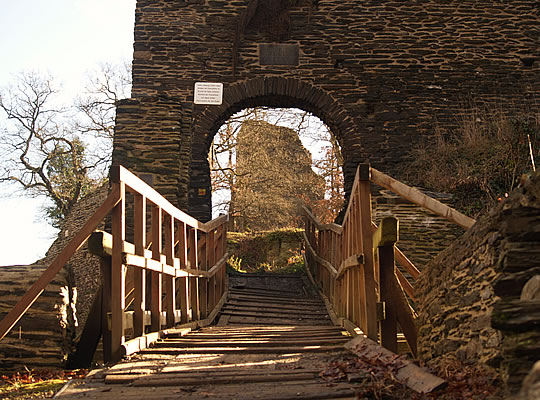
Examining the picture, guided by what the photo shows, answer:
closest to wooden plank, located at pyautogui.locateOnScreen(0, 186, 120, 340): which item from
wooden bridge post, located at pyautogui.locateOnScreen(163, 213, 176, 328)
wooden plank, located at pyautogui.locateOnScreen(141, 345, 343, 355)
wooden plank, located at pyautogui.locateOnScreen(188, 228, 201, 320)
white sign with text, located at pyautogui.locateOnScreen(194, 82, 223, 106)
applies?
wooden plank, located at pyautogui.locateOnScreen(141, 345, 343, 355)

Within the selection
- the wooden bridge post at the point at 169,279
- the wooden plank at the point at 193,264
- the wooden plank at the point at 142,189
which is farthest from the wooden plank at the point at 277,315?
the wooden bridge post at the point at 169,279

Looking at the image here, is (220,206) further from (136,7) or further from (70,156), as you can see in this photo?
(136,7)

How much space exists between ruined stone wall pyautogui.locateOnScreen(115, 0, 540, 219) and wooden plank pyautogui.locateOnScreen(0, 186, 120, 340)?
6685mm

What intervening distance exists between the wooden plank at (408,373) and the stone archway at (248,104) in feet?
22.7

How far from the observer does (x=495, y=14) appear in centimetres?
1125

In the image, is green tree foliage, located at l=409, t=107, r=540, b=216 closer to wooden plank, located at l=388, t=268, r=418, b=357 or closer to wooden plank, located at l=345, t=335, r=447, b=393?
wooden plank, located at l=388, t=268, r=418, b=357

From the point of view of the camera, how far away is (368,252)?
4.46 m

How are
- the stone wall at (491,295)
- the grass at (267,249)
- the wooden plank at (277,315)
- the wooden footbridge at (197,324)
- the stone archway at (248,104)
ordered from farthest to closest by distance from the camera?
the grass at (267,249)
the stone archway at (248,104)
the wooden plank at (277,315)
the wooden footbridge at (197,324)
the stone wall at (491,295)

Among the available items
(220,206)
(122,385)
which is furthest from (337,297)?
(220,206)

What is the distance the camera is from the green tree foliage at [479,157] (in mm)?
9227

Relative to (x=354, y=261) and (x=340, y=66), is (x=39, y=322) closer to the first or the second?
(x=354, y=261)

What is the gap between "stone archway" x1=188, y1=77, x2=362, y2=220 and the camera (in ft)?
34.4

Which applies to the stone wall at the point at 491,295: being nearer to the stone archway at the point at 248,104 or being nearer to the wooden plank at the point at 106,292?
the wooden plank at the point at 106,292

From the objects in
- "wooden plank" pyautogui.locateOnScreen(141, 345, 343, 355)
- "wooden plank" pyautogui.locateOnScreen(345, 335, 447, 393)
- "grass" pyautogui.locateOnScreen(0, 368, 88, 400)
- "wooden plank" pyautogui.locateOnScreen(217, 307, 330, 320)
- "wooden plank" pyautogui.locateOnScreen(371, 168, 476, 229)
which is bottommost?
"grass" pyautogui.locateOnScreen(0, 368, 88, 400)
